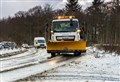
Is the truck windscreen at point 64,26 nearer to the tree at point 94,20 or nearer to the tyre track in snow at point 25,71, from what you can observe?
the tyre track in snow at point 25,71

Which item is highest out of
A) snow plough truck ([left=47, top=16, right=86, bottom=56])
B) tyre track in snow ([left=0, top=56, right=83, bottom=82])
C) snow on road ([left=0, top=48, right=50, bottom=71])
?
snow plough truck ([left=47, top=16, right=86, bottom=56])

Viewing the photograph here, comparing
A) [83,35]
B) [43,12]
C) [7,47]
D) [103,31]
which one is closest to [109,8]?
[103,31]

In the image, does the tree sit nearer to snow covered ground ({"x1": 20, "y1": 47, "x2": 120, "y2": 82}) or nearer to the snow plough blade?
the snow plough blade

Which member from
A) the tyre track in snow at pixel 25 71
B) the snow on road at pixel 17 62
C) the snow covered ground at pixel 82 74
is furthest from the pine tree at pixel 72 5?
the snow covered ground at pixel 82 74

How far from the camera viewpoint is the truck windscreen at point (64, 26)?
3184 cm

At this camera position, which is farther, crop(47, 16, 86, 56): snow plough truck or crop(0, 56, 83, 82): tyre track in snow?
crop(47, 16, 86, 56): snow plough truck

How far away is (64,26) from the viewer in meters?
31.9

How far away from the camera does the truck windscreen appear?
31.8m

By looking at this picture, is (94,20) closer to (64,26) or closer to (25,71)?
(64,26)

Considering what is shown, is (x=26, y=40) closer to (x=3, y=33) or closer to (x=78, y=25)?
(x=3, y=33)

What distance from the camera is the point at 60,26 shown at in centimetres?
3198

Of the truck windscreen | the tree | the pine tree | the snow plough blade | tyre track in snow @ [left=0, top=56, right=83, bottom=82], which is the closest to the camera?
tyre track in snow @ [left=0, top=56, right=83, bottom=82]

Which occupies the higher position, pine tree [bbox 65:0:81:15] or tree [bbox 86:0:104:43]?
pine tree [bbox 65:0:81:15]

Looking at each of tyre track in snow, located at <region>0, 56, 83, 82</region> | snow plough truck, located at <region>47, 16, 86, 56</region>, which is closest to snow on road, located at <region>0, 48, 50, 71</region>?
tyre track in snow, located at <region>0, 56, 83, 82</region>
